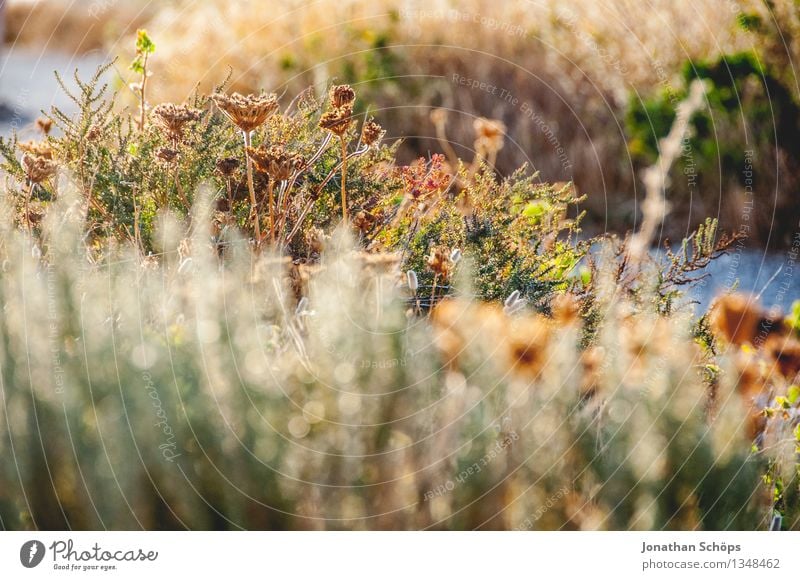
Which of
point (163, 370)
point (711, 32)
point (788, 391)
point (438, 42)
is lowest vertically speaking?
point (788, 391)

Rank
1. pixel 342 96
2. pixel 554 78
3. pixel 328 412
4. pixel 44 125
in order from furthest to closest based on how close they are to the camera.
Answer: pixel 554 78, pixel 44 125, pixel 342 96, pixel 328 412

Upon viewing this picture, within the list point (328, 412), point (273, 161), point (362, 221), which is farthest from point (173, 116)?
point (328, 412)

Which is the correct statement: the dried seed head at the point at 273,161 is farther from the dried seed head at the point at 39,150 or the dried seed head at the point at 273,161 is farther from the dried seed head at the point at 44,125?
the dried seed head at the point at 44,125

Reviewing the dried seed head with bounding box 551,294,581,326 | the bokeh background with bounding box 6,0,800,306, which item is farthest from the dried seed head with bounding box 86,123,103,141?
the bokeh background with bounding box 6,0,800,306

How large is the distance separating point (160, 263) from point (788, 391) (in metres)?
0.87

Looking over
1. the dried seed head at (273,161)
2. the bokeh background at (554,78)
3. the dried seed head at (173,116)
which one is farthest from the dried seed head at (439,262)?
the bokeh background at (554,78)

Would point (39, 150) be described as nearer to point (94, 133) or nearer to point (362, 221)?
point (94, 133)

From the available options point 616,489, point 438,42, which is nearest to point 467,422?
point 616,489

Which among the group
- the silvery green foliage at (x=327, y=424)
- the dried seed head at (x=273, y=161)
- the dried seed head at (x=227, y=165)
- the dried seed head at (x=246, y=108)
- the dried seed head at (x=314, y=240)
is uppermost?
the dried seed head at (x=246, y=108)

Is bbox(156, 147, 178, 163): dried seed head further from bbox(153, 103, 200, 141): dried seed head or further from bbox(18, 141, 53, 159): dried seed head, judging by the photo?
bbox(18, 141, 53, 159): dried seed head

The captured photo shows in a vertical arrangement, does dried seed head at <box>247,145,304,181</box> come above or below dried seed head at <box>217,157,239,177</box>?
below

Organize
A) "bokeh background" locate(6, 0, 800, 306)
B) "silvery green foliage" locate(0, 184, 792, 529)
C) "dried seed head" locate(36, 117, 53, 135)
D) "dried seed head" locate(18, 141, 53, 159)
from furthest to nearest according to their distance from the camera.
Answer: "bokeh background" locate(6, 0, 800, 306) → "dried seed head" locate(36, 117, 53, 135) → "dried seed head" locate(18, 141, 53, 159) → "silvery green foliage" locate(0, 184, 792, 529)

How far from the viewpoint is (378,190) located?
139 centimetres
